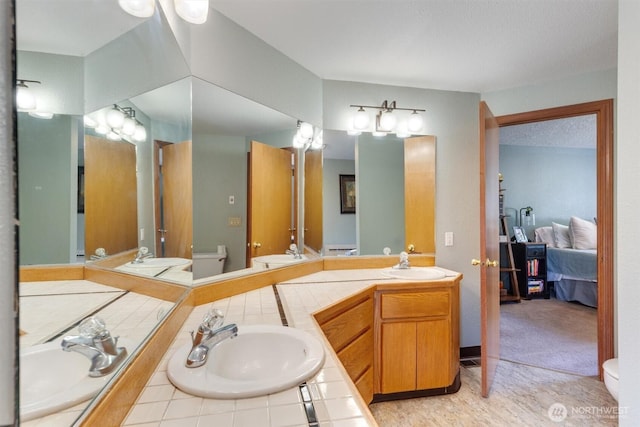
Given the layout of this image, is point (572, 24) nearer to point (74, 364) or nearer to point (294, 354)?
point (294, 354)

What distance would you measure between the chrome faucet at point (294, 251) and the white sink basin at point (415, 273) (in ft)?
2.14

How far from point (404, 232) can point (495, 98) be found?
1.39 m

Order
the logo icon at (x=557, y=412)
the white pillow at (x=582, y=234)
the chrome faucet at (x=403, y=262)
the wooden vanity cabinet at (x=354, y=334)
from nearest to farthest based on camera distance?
the wooden vanity cabinet at (x=354, y=334) → the logo icon at (x=557, y=412) → the chrome faucet at (x=403, y=262) → the white pillow at (x=582, y=234)

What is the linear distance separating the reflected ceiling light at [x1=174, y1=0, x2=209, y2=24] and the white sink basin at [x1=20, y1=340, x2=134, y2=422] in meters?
1.21

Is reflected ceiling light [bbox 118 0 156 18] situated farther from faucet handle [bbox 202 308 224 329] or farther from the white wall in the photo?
the white wall

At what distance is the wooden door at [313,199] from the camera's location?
2.14 metres

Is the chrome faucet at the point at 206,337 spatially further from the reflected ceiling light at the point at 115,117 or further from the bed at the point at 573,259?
the bed at the point at 573,259

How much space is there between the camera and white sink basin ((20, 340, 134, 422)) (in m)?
0.41

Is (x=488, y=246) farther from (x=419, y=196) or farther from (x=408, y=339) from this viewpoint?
(x=408, y=339)

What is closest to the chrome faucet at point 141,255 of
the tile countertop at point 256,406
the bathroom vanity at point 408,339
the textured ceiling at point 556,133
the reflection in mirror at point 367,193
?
the tile countertop at point 256,406

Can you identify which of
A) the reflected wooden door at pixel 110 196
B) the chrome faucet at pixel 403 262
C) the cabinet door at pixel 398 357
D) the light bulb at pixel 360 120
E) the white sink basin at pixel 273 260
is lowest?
the cabinet door at pixel 398 357

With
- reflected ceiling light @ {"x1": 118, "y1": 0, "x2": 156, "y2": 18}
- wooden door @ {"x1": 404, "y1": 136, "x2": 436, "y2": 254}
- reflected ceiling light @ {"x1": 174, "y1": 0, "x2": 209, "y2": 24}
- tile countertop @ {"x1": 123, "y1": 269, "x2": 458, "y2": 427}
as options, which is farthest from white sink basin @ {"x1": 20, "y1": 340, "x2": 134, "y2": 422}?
wooden door @ {"x1": 404, "y1": 136, "x2": 436, "y2": 254}

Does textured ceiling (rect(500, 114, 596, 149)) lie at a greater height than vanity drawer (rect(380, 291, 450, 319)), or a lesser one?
greater

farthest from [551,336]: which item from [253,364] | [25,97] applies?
[25,97]
